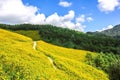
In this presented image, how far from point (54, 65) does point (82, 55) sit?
47454 mm

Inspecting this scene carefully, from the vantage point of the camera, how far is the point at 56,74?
229ft

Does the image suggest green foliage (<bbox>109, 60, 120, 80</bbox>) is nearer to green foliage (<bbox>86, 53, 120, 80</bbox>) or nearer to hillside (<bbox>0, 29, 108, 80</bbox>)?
green foliage (<bbox>86, 53, 120, 80</bbox>)

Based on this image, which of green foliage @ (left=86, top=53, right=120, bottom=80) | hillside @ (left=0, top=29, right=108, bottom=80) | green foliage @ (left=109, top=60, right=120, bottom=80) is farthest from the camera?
green foliage @ (left=86, top=53, right=120, bottom=80)

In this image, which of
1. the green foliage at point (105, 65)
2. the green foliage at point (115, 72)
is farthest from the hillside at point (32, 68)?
the green foliage at point (105, 65)

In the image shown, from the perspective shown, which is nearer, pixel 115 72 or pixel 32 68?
pixel 32 68

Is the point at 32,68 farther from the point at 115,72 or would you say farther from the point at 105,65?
the point at 105,65

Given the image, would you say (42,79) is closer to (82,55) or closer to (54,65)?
(54,65)

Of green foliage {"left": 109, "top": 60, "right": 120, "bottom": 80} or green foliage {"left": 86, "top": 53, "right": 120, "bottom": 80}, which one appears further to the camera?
green foliage {"left": 86, "top": 53, "right": 120, "bottom": 80}

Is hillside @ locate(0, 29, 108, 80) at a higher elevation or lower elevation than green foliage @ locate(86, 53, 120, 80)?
higher

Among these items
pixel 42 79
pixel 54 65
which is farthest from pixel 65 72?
pixel 42 79

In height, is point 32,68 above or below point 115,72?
above

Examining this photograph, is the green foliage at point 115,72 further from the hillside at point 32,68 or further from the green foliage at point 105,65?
the hillside at point 32,68

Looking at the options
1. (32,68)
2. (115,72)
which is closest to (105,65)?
(115,72)

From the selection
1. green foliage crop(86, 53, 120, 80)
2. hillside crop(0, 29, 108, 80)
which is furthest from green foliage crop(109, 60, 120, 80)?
hillside crop(0, 29, 108, 80)
